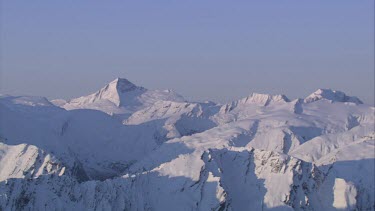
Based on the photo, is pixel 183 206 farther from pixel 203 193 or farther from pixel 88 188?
pixel 88 188

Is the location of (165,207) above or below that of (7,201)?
below

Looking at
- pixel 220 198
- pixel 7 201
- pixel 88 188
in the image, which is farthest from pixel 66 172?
pixel 220 198

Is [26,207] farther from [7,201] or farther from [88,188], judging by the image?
[88,188]

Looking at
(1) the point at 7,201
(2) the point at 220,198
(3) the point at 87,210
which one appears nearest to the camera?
(1) the point at 7,201

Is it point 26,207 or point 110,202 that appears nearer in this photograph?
point 26,207

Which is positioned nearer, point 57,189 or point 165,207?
point 57,189

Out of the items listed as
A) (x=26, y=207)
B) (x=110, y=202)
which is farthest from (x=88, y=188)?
(x=26, y=207)

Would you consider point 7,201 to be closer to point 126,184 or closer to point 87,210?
point 87,210

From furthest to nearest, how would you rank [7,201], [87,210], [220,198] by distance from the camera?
[220,198] → [87,210] → [7,201]

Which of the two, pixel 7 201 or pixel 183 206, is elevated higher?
pixel 7 201
